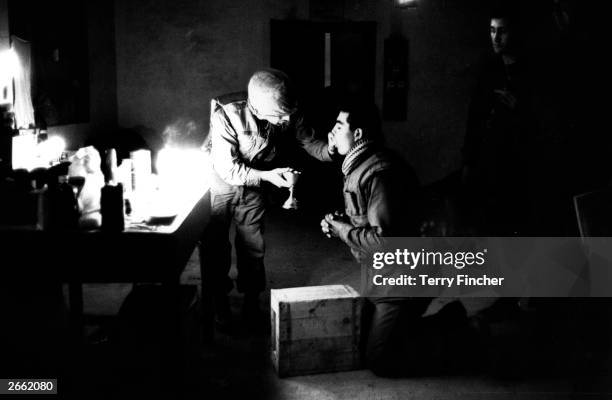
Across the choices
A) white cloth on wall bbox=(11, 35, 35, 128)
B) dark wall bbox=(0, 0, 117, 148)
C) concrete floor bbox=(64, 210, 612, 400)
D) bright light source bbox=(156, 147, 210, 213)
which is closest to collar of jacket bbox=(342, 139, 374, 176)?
bright light source bbox=(156, 147, 210, 213)

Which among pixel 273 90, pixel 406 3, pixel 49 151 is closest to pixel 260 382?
pixel 273 90

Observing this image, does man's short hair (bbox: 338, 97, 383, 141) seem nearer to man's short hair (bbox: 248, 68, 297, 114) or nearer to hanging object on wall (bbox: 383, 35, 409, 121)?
man's short hair (bbox: 248, 68, 297, 114)

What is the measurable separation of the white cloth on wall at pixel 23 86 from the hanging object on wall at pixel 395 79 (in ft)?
16.9

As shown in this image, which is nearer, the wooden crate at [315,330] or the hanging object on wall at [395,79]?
the wooden crate at [315,330]

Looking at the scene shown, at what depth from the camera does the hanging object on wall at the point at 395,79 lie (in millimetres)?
8898

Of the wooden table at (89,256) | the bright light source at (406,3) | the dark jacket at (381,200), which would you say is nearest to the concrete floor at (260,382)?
the wooden table at (89,256)

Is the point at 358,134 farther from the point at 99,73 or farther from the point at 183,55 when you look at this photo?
the point at 183,55

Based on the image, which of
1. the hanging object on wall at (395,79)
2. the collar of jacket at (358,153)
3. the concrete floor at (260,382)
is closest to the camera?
the concrete floor at (260,382)

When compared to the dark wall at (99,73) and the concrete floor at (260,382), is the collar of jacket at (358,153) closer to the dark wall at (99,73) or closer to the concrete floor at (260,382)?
the concrete floor at (260,382)

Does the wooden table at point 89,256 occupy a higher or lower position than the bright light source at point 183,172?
lower

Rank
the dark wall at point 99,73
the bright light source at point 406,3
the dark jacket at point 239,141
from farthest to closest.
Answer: the bright light source at point 406,3 < the dark wall at point 99,73 < the dark jacket at point 239,141

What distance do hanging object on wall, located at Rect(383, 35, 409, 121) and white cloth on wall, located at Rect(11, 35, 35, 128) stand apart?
16.9 feet

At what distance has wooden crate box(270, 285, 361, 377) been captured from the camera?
11.5ft

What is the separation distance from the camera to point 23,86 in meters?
5.35
